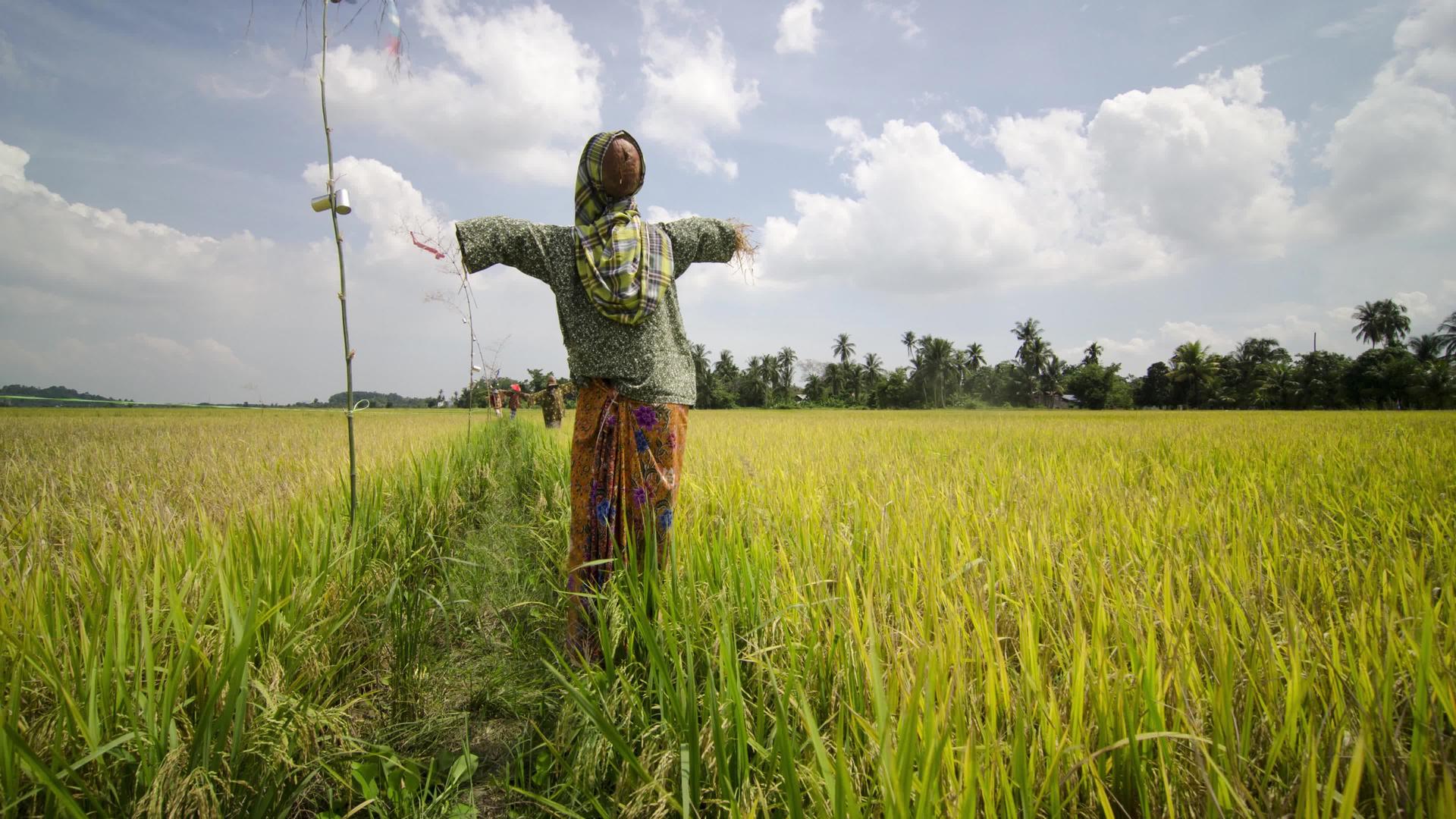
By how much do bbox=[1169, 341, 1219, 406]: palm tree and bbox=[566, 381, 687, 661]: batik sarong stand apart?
59.2 m

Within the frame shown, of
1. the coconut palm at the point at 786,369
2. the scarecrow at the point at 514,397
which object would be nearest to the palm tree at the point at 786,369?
the coconut palm at the point at 786,369

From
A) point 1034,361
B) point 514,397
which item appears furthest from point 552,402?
point 1034,361

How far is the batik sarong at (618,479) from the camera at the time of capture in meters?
1.96

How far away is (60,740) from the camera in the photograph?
960 mm

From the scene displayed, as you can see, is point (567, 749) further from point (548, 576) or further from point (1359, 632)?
point (1359, 632)

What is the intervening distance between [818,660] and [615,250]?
Answer: 1.40 m

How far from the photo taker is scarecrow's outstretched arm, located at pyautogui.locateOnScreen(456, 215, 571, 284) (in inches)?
75.6

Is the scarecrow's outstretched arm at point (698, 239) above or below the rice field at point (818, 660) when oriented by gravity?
above

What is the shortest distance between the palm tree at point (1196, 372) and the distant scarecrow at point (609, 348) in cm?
5924

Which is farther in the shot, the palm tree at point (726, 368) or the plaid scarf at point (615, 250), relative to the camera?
the palm tree at point (726, 368)

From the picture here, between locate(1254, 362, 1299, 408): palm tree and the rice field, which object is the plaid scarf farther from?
locate(1254, 362, 1299, 408): palm tree

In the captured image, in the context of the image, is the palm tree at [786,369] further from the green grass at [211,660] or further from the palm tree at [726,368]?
the green grass at [211,660]

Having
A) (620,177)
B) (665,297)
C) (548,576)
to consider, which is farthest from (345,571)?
(620,177)

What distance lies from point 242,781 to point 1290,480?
4632 millimetres
